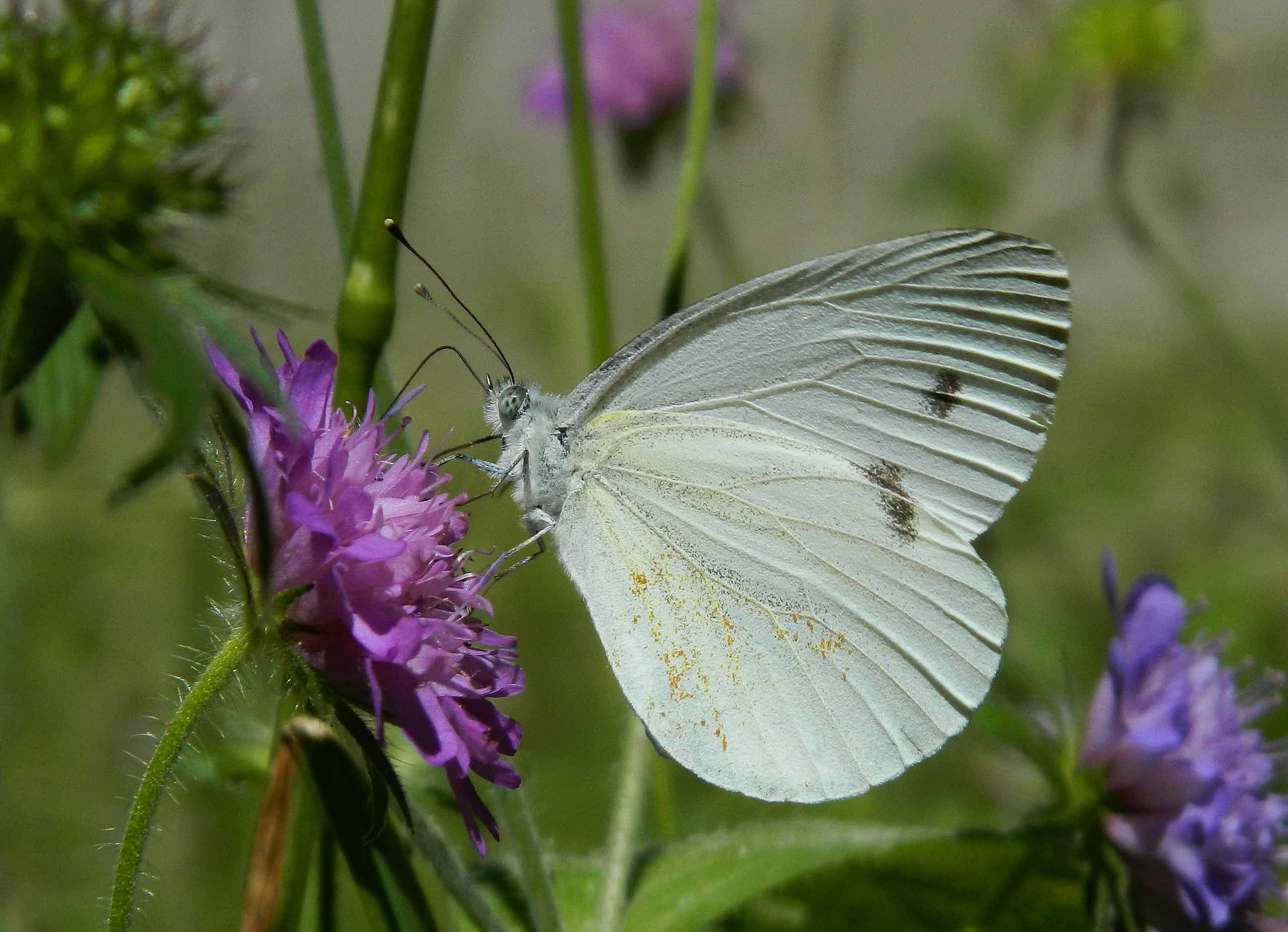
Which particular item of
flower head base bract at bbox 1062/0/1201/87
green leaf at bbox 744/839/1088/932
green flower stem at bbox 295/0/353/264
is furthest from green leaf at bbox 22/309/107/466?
flower head base bract at bbox 1062/0/1201/87

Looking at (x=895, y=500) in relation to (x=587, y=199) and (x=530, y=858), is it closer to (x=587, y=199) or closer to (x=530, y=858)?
(x=587, y=199)

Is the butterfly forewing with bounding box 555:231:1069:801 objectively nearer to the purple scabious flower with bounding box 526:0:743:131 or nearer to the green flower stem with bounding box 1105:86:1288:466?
the green flower stem with bounding box 1105:86:1288:466

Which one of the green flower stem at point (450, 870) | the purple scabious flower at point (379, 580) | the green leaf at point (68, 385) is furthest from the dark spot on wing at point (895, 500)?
the green leaf at point (68, 385)

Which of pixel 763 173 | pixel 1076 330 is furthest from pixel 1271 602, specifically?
pixel 763 173

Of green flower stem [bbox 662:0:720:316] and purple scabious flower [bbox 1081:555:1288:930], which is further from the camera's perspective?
green flower stem [bbox 662:0:720:316]

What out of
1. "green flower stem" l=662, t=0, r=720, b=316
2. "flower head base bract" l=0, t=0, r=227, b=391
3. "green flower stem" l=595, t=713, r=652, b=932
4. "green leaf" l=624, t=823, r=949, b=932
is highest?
"flower head base bract" l=0, t=0, r=227, b=391

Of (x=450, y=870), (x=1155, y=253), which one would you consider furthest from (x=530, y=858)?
(x=1155, y=253)
